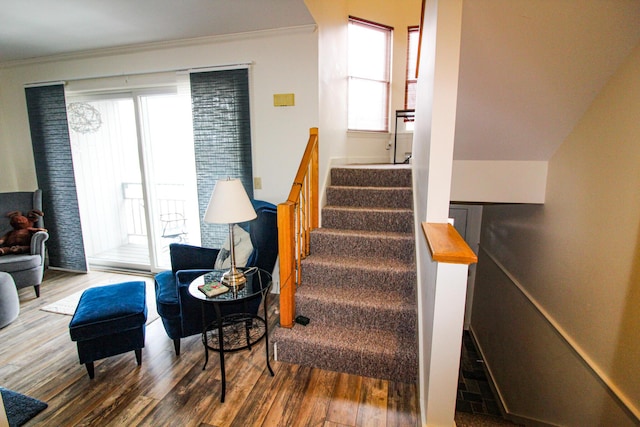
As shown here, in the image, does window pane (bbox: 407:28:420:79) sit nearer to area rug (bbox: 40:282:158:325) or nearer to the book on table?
the book on table

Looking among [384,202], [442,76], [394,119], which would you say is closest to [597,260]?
[442,76]

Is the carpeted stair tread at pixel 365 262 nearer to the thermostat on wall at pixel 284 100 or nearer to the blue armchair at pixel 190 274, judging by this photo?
the blue armchair at pixel 190 274

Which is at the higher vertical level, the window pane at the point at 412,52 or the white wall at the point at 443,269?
the window pane at the point at 412,52

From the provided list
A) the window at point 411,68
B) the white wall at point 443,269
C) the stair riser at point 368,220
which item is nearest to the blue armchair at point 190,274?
the stair riser at point 368,220

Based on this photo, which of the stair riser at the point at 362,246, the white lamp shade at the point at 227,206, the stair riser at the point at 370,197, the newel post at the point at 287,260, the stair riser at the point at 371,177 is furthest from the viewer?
the stair riser at the point at 371,177

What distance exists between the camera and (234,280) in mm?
1962

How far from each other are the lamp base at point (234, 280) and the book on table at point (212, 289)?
3 cm

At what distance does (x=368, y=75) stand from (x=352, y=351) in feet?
12.2

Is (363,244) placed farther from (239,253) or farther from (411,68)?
(411,68)

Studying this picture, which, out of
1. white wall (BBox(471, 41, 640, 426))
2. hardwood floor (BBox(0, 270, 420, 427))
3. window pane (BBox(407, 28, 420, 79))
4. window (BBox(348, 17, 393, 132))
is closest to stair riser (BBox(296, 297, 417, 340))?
hardwood floor (BBox(0, 270, 420, 427))

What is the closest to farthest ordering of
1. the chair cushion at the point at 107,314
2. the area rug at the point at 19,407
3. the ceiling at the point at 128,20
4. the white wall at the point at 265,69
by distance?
1. the area rug at the point at 19,407
2. the chair cushion at the point at 107,314
3. the ceiling at the point at 128,20
4. the white wall at the point at 265,69

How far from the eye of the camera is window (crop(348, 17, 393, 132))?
4074mm

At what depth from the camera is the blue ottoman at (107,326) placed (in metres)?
1.91

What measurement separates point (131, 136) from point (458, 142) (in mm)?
4052
